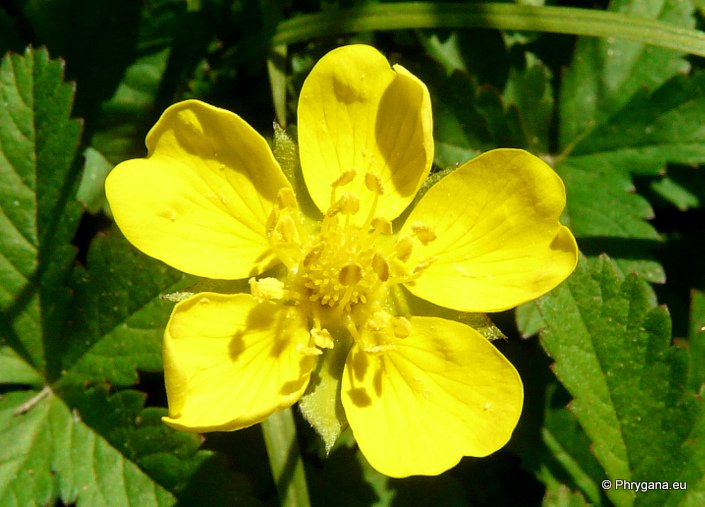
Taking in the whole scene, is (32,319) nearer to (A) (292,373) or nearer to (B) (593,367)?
(A) (292,373)

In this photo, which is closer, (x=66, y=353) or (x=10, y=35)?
(x=66, y=353)

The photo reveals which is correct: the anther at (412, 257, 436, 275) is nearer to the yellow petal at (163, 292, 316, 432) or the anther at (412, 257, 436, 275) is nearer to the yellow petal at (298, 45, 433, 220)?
the yellow petal at (298, 45, 433, 220)

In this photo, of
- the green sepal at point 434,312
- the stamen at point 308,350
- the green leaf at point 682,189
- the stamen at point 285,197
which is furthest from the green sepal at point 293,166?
the green leaf at point 682,189

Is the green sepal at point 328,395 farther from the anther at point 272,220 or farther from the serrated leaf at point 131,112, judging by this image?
the serrated leaf at point 131,112

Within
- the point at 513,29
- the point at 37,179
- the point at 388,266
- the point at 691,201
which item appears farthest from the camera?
the point at 691,201

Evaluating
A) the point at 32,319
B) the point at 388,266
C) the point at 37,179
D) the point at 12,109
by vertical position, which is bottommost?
the point at 32,319

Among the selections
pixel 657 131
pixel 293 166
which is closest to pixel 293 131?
pixel 293 166

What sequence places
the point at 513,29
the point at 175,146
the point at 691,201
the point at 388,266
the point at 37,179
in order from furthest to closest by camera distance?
the point at 691,201
the point at 513,29
the point at 37,179
the point at 388,266
the point at 175,146

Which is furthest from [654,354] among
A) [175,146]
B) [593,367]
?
[175,146]

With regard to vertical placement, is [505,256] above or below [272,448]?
above
